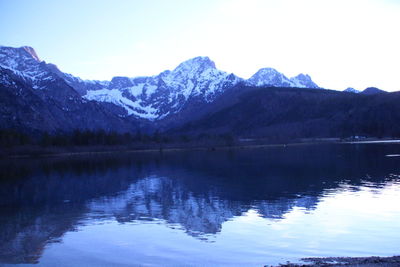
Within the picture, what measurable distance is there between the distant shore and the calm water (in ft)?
4.53

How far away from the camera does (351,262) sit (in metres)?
21.7

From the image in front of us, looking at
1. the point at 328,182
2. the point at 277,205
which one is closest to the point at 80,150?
the point at 328,182

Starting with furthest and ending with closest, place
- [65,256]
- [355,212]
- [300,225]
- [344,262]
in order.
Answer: [355,212]
[300,225]
[65,256]
[344,262]

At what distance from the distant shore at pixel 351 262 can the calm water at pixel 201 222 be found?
138cm

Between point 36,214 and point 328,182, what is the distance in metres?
33.3

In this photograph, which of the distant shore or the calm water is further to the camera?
the calm water

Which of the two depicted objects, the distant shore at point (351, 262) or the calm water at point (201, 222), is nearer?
the distant shore at point (351, 262)

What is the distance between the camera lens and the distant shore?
67.9 feet

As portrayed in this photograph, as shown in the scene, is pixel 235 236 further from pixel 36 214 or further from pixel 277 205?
pixel 36 214

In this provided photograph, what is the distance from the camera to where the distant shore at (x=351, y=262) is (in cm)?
2068

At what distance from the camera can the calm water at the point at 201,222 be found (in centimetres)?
2486

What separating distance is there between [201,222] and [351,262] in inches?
544

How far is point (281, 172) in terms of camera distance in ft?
231

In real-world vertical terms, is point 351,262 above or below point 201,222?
above
